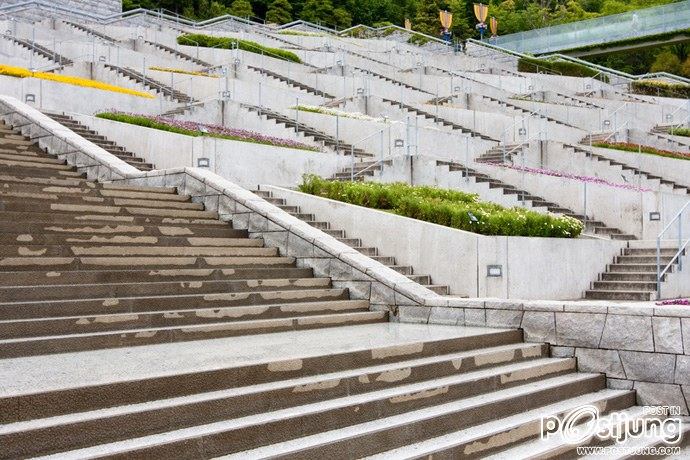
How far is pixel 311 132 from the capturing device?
81.0 feet

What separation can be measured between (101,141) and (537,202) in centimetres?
1114

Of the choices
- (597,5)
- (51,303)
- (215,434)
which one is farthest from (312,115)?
(597,5)

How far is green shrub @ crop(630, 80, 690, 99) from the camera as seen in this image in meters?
44.1

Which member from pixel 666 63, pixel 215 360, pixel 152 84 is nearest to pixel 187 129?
pixel 152 84

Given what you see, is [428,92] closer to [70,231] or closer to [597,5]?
[70,231]

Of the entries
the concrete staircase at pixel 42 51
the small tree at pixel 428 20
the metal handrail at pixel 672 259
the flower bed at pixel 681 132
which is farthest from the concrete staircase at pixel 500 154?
the small tree at pixel 428 20

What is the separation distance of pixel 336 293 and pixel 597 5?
78224 mm

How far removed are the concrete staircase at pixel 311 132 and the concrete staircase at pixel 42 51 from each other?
8.15 meters

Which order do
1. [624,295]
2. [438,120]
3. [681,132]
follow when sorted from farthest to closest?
[681,132] → [438,120] → [624,295]

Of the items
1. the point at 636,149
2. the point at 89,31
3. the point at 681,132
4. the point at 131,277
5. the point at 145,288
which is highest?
the point at 89,31

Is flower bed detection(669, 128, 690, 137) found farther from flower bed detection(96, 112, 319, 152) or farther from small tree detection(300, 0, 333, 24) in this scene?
small tree detection(300, 0, 333, 24)

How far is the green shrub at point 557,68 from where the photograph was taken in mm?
48594

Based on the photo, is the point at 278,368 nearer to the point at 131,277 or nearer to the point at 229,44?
the point at 131,277

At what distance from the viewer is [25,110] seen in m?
17.9
